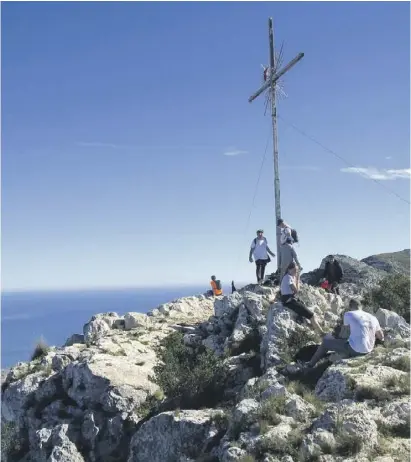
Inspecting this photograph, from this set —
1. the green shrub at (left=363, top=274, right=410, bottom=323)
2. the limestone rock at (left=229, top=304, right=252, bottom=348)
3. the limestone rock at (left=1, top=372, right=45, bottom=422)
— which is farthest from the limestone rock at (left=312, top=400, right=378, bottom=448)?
the limestone rock at (left=1, top=372, right=45, bottom=422)

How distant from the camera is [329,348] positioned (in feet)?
48.3

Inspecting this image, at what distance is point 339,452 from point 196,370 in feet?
25.8

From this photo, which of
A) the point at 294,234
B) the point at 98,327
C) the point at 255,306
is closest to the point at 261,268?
the point at 294,234

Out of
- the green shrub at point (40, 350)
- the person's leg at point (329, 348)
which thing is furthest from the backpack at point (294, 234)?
the green shrub at point (40, 350)

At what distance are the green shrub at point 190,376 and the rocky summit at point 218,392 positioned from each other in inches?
2.0

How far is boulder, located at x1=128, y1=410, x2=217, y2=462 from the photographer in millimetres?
13016

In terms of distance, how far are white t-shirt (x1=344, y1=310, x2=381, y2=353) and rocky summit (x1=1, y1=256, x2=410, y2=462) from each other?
363 millimetres

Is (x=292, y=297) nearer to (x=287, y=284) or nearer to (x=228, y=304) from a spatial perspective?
(x=287, y=284)

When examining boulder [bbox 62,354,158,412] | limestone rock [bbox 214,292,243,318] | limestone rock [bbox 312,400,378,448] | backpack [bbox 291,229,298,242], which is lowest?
boulder [bbox 62,354,158,412]

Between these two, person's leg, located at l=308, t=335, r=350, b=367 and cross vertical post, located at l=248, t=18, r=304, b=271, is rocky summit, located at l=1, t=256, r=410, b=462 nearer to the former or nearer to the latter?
person's leg, located at l=308, t=335, r=350, b=367

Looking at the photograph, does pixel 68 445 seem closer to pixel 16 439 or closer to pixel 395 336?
pixel 16 439

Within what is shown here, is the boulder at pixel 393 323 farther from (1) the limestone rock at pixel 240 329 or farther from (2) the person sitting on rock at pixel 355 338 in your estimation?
(1) the limestone rock at pixel 240 329

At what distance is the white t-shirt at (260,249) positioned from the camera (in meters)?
24.8

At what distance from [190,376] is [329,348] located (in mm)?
5323
